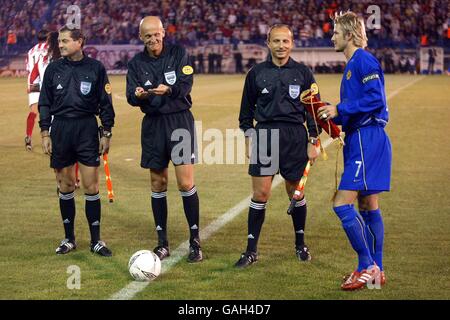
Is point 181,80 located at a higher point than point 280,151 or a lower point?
higher

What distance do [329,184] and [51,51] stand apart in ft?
13.1

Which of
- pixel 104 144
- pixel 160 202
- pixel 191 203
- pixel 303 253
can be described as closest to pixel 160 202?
pixel 160 202

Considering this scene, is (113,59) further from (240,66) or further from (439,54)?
(439,54)

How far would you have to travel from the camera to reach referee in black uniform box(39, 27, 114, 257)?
748 centimetres

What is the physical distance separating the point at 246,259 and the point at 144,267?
3.14 ft

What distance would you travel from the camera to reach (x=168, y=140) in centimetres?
738

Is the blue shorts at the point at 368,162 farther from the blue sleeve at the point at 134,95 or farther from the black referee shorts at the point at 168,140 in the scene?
the blue sleeve at the point at 134,95

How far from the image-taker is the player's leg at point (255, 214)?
23.5 feet

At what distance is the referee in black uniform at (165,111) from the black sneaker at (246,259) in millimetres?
384

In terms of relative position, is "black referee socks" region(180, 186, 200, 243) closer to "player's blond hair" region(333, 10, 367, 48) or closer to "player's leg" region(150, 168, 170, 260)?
"player's leg" region(150, 168, 170, 260)

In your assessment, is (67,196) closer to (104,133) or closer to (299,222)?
(104,133)

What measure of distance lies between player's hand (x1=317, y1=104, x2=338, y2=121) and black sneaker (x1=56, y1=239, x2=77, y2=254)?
8.94 ft

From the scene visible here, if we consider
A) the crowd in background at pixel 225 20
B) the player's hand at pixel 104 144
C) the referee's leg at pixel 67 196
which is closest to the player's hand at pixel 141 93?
the player's hand at pixel 104 144

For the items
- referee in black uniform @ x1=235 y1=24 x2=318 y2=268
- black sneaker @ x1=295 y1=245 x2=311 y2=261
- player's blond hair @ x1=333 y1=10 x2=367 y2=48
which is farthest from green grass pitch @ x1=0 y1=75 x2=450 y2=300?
player's blond hair @ x1=333 y1=10 x2=367 y2=48
